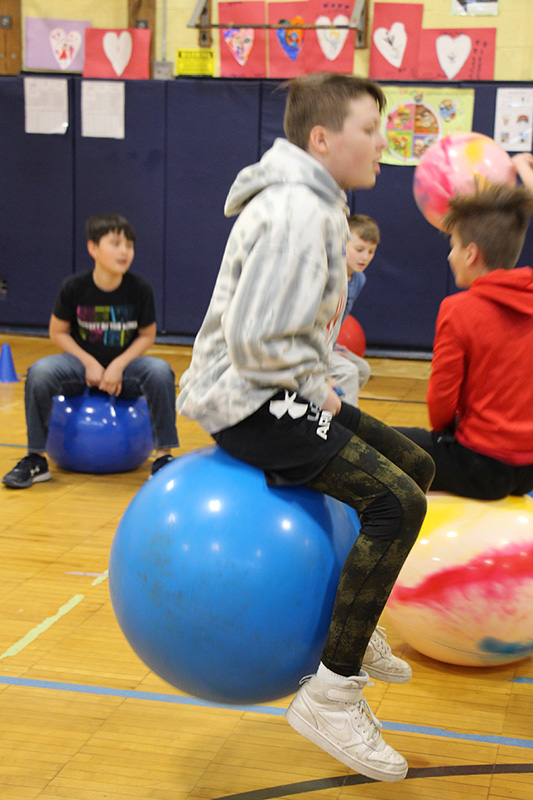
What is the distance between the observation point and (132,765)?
1775 mm

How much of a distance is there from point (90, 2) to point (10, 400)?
346 cm

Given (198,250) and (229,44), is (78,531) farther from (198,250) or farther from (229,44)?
(229,44)

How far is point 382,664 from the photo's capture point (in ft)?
6.16

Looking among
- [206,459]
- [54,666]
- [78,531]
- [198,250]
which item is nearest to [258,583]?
[206,459]

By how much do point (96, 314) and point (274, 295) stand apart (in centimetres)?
226

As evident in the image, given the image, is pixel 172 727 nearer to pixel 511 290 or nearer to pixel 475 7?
pixel 511 290

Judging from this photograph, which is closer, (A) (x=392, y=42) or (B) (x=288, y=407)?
(B) (x=288, y=407)

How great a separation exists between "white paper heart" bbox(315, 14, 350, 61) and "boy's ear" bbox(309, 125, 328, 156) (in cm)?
508

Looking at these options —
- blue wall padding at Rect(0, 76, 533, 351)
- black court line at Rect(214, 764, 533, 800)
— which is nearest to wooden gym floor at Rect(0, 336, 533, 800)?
black court line at Rect(214, 764, 533, 800)

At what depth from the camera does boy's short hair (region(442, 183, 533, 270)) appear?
7.30 ft

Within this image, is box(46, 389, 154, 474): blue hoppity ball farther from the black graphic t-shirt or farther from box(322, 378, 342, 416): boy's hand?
box(322, 378, 342, 416): boy's hand

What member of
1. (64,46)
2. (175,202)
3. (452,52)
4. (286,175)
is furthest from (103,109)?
(286,175)

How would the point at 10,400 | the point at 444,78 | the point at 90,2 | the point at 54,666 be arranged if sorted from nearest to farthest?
1. the point at 54,666
2. the point at 10,400
3. the point at 444,78
4. the point at 90,2

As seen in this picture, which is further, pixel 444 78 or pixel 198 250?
pixel 198 250
